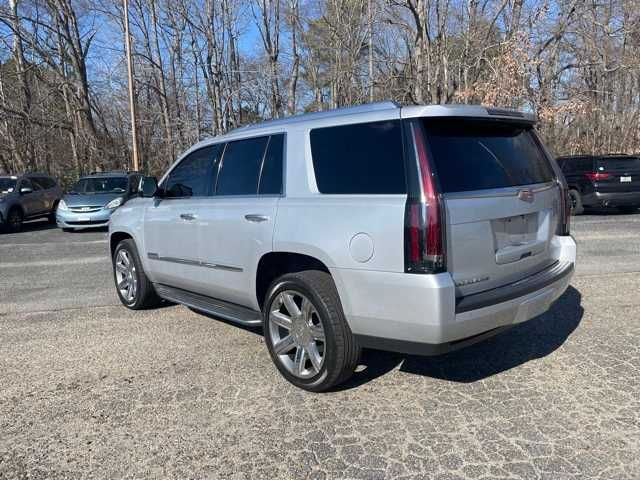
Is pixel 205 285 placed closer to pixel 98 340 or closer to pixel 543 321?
pixel 98 340

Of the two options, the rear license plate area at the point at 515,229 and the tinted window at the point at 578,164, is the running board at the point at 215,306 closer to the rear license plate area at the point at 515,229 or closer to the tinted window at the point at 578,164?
the rear license plate area at the point at 515,229

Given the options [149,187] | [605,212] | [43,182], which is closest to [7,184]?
[43,182]

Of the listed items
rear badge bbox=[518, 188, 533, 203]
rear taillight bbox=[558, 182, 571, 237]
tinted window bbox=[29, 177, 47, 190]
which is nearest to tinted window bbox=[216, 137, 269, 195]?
rear badge bbox=[518, 188, 533, 203]

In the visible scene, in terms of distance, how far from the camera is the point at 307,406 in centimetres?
337

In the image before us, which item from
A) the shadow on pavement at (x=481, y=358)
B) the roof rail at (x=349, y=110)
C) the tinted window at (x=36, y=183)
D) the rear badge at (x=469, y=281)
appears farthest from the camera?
the tinted window at (x=36, y=183)

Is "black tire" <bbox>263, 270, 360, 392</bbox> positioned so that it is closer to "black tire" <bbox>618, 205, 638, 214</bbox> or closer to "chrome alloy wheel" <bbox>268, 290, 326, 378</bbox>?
"chrome alloy wheel" <bbox>268, 290, 326, 378</bbox>

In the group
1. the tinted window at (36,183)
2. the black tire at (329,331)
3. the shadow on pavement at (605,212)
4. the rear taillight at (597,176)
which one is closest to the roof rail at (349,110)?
the black tire at (329,331)

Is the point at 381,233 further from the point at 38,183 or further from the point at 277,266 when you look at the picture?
the point at 38,183

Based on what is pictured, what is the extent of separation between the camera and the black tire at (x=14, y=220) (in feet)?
46.6

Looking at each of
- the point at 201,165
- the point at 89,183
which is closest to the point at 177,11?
the point at 89,183

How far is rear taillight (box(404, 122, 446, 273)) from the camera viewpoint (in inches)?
113

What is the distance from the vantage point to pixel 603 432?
294 centimetres

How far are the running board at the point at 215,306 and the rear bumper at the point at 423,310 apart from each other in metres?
1.08

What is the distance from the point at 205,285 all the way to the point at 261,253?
978 mm
